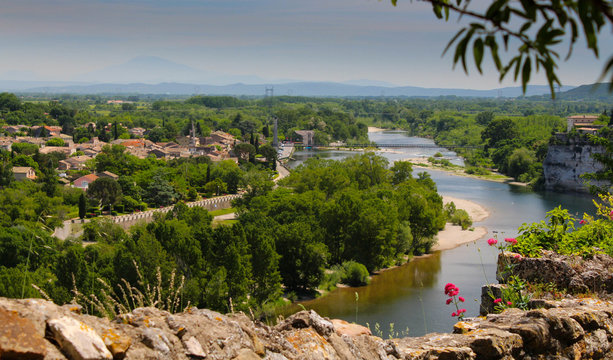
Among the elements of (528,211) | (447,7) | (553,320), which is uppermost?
(447,7)

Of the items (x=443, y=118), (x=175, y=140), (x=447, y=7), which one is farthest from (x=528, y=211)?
(x=443, y=118)

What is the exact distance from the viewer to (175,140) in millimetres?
81875

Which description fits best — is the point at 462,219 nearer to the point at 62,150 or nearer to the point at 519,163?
the point at 519,163

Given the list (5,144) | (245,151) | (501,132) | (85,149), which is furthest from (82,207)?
(501,132)

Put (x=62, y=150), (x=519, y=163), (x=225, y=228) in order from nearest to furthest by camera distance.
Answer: (x=225, y=228), (x=519, y=163), (x=62, y=150)

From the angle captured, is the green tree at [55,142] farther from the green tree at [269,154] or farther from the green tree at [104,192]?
the green tree at [104,192]

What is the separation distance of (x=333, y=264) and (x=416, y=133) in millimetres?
100371

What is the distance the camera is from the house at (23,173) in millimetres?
45150

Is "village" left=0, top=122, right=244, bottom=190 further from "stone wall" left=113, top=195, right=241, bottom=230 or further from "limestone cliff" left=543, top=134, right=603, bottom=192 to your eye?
"limestone cliff" left=543, top=134, right=603, bottom=192

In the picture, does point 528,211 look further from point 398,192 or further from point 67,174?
point 67,174

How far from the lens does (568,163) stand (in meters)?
54.6

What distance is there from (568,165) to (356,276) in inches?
1537

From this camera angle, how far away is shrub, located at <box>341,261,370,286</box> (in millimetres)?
23312

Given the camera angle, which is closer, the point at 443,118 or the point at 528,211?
the point at 528,211
